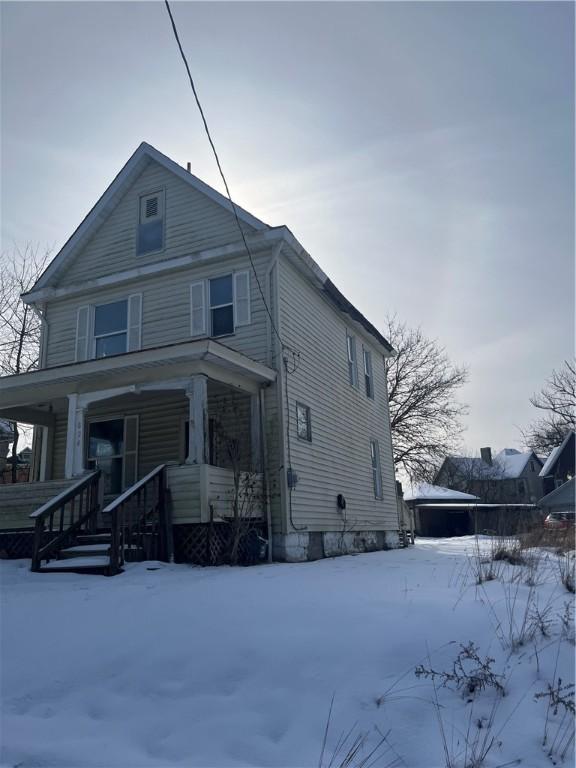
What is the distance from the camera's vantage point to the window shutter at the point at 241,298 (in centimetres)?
1248

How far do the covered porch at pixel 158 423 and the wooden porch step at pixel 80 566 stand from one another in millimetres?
1544

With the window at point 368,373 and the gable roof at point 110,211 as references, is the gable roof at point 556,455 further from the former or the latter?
the gable roof at point 110,211

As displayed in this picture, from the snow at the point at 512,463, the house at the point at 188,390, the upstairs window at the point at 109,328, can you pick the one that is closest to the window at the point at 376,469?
the house at the point at 188,390

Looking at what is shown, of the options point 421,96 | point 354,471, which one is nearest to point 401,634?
point 421,96

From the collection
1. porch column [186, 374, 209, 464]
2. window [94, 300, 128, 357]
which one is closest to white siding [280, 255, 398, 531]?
porch column [186, 374, 209, 464]

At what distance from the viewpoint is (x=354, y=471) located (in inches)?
607

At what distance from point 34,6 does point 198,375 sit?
5517mm

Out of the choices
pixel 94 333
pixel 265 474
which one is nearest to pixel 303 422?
pixel 265 474

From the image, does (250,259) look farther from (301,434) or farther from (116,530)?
(116,530)

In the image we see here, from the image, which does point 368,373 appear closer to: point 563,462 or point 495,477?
point 563,462

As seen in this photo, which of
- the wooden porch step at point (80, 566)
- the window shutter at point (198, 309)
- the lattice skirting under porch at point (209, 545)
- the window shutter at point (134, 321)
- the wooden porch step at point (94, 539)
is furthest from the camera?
the window shutter at point (134, 321)

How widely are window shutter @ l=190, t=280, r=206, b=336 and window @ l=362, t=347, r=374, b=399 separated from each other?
641 centimetres

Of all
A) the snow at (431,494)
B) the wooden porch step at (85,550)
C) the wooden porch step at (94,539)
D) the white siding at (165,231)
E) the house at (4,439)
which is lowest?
the wooden porch step at (85,550)

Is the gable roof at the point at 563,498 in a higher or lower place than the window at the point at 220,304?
lower
